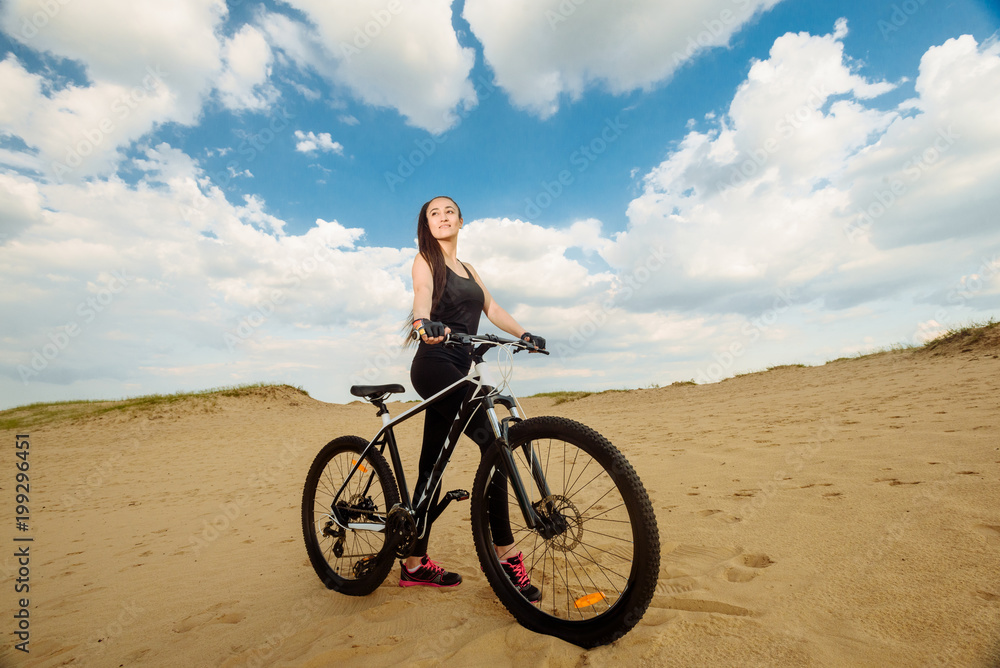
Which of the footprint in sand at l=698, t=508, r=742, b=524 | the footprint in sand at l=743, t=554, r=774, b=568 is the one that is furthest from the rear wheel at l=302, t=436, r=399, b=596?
the footprint in sand at l=698, t=508, r=742, b=524

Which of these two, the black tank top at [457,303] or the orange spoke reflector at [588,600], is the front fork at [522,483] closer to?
the orange spoke reflector at [588,600]

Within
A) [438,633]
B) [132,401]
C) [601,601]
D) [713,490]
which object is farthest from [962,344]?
[132,401]

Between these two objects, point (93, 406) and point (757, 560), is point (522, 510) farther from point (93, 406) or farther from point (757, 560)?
point (93, 406)

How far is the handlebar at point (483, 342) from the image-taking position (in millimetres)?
2404

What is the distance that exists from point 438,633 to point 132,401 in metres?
24.9

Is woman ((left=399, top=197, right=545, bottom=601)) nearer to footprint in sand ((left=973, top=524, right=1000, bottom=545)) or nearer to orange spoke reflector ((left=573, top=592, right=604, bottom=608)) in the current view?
orange spoke reflector ((left=573, top=592, right=604, bottom=608))

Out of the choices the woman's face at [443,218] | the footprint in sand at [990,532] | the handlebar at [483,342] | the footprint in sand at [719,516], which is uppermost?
the woman's face at [443,218]

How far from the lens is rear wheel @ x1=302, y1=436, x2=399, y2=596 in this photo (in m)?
2.79

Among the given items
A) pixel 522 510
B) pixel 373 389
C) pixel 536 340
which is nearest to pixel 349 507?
pixel 373 389

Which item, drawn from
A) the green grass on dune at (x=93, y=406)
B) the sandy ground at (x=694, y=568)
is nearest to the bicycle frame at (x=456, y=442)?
the sandy ground at (x=694, y=568)

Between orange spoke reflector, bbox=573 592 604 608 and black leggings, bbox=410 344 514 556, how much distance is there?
1.40 ft

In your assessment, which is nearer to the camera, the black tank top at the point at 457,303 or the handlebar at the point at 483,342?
the handlebar at the point at 483,342

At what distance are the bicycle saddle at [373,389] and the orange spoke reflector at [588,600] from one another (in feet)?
5.03

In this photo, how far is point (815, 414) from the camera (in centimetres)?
740
